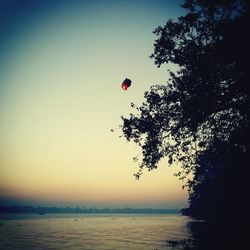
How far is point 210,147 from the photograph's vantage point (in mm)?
18406

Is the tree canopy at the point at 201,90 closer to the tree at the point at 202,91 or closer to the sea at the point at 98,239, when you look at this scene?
the tree at the point at 202,91

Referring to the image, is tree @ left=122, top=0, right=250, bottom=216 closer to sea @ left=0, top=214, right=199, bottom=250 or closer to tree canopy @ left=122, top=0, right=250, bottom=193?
tree canopy @ left=122, top=0, right=250, bottom=193

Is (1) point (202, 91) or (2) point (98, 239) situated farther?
(2) point (98, 239)

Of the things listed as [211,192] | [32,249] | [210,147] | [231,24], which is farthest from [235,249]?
[211,192]

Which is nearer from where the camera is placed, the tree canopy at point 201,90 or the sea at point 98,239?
the tree canopy at point 201,90

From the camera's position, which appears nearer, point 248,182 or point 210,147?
point 210,147

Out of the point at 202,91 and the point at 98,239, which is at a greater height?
the point at 202,91

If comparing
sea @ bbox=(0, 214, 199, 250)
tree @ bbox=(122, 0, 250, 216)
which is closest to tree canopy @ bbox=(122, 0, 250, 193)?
tree @ bbox=(122, 0, 250, 216)

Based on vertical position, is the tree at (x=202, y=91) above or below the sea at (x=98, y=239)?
above

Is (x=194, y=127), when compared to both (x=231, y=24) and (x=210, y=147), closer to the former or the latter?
(x=210, y=147)

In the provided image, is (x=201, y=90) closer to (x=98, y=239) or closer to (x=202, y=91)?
(x=202, y=91)

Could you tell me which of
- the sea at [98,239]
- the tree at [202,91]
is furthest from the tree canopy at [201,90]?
the sea at [98,239]

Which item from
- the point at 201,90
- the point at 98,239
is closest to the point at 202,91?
the point at 201,90

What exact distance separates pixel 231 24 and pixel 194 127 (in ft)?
20.7
